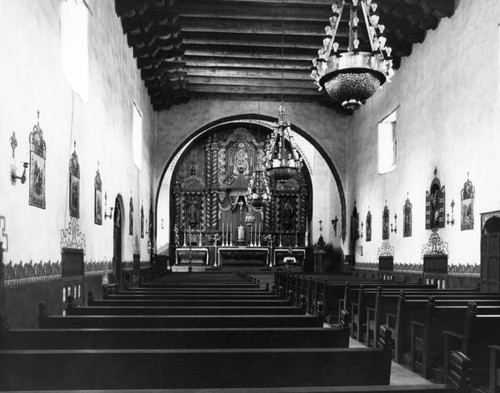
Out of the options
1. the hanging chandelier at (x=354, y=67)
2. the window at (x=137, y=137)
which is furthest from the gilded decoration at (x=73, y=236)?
the window at (x=137, y=137)

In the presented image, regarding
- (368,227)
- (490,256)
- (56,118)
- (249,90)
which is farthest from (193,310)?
(249,90)

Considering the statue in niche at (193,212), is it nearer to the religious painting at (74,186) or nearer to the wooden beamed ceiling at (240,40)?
the wooden beamed ceiling at (240,40)

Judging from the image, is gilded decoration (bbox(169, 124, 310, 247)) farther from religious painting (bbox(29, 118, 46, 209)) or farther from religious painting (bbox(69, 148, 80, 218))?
religious painting (bbox(29, 118, 46, 209))

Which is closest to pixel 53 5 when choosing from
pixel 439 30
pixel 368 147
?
pixel 439 30

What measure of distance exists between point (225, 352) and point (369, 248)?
14895mm

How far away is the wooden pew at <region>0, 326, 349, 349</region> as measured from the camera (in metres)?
3.66

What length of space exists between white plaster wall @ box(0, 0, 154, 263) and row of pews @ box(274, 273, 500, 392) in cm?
322

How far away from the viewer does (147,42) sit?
13.9 m

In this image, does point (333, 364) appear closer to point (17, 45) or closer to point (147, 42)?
point (17, 45)

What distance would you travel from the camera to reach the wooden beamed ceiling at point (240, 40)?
40.8 feet

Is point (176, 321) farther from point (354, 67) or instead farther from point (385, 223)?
point (385, 223)

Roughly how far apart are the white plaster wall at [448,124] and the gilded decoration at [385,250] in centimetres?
23

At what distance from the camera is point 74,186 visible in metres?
8.71

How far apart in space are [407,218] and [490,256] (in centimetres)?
439
